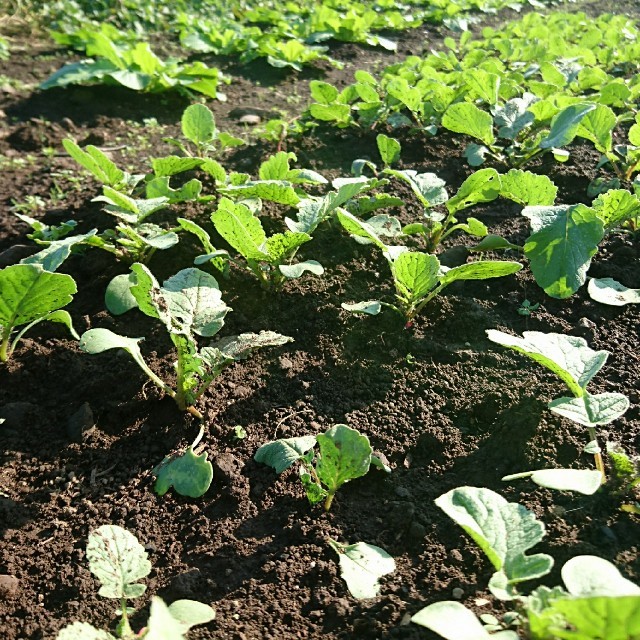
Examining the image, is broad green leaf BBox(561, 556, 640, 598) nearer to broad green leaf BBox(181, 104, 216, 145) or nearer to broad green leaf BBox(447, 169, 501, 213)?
broad green leaf BBox(447, 169, 501, 213)

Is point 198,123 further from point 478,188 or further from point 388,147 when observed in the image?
point 478,188

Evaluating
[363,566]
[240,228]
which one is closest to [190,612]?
[363,566]

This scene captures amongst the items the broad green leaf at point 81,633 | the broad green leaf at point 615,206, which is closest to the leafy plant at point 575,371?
the broad green leaf at point 615,206

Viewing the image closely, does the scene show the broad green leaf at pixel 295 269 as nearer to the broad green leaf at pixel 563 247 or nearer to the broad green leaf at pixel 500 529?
the broad green leaf at pixel 563 247

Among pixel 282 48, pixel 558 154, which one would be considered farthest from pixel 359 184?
pixel 282 48

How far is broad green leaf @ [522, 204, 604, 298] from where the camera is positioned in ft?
6.95

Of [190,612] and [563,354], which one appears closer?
[190,612]

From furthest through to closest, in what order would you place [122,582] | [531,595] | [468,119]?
[468,119], [122,582], [531,595]

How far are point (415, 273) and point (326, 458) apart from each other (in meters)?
0.70

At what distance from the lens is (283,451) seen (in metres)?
1.68

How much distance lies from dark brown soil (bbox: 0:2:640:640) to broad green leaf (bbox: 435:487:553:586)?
6.5 inches

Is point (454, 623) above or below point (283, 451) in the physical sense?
above

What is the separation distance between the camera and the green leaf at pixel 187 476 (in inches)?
64.6

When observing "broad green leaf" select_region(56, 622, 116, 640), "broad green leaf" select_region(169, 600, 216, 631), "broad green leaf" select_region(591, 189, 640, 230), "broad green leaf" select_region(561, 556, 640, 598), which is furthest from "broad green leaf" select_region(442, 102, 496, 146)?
"broad green leaf" select_region(56, 622, 116, 640)
